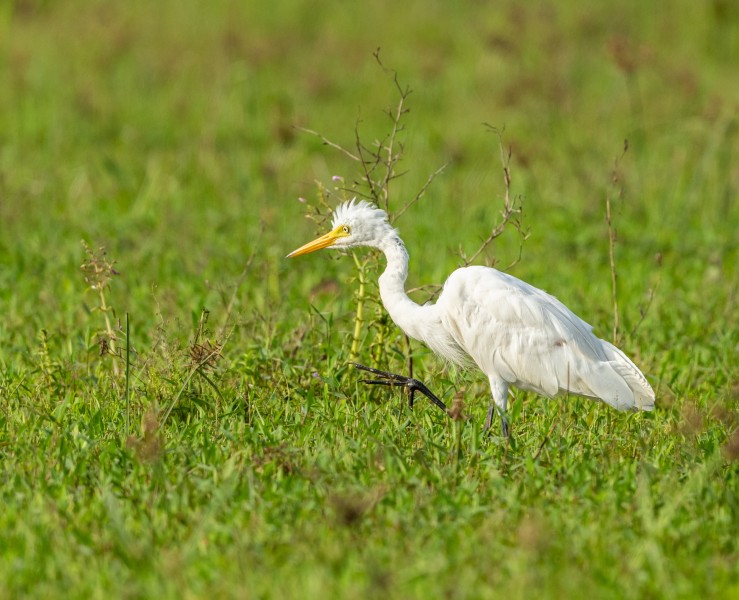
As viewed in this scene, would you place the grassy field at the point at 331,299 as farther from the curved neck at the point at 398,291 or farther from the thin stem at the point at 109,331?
the curved neck at the point at 398,291

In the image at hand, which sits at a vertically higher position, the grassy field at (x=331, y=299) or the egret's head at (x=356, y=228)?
the egret's head at (x=356, y=228)

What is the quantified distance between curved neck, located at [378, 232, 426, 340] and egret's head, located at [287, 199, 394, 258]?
0.17 ft

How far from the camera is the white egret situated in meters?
4.73

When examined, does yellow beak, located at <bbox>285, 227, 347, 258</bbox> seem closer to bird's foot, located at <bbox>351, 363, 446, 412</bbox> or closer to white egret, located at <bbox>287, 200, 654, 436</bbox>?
white egret, located at <bbox>287, 200, 654, 436</bbox>

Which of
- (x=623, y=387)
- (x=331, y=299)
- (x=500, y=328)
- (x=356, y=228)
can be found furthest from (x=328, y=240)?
(x=331, y=299)

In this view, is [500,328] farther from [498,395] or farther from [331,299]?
[331,299]

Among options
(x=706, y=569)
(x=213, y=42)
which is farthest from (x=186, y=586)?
(x=213, y=42)

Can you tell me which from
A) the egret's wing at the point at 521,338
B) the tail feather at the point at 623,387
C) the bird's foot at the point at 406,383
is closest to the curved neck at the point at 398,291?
the egret's wing at the point at 521,338

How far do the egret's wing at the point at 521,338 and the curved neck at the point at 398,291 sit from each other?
11 centimetres

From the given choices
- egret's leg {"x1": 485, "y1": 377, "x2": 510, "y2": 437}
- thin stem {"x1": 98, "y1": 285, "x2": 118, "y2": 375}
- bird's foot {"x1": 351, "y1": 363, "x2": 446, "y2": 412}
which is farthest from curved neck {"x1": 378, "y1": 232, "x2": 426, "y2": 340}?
thin stem {"x1": 98, "y1": 285, "x2": 118, "y2": 375}

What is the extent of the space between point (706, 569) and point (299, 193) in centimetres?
599

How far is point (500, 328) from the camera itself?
477 centimetres

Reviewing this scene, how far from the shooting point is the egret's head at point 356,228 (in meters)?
4.79

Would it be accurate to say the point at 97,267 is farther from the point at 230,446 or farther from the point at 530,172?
the point at 530,172
